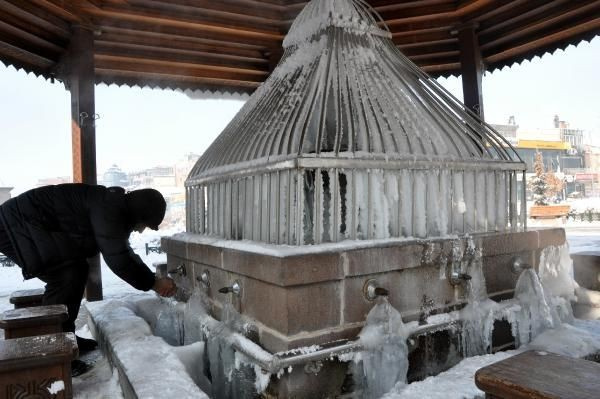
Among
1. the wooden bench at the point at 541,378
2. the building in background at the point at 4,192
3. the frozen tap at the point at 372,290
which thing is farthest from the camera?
the building in background at the point at 4,192

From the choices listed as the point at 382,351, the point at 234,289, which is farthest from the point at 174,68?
the point at 382,351

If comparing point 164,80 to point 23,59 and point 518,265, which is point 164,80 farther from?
point 518,265

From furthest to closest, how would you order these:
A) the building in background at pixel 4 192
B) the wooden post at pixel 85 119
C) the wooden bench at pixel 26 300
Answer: the building in background at pixel 4 192 → the wooden post at pixel 85 119 → the wooden bench at pixel 26 300

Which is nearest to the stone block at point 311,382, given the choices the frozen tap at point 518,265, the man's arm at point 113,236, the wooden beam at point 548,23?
the man's arm at point 113,236

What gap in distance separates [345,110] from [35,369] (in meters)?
2.86

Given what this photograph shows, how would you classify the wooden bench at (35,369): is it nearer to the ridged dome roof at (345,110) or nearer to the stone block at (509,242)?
the ridged dome roof at (345,110)

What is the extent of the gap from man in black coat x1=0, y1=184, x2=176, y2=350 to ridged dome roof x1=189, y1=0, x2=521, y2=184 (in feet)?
2.95

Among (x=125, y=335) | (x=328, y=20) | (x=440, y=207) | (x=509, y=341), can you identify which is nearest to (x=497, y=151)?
(x=440, y=207)

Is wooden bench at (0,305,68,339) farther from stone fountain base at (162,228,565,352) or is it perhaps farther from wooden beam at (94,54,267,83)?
wooden beam at (94,54,267,83)

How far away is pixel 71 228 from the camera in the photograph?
384cm

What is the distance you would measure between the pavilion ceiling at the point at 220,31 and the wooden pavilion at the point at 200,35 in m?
0.02

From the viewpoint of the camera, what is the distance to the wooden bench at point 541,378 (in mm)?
1638

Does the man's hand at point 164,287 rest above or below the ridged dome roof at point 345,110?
below

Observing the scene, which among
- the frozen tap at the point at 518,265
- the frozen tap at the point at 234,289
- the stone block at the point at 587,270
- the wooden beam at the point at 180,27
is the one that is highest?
the wooden beam at the point at 180,27
